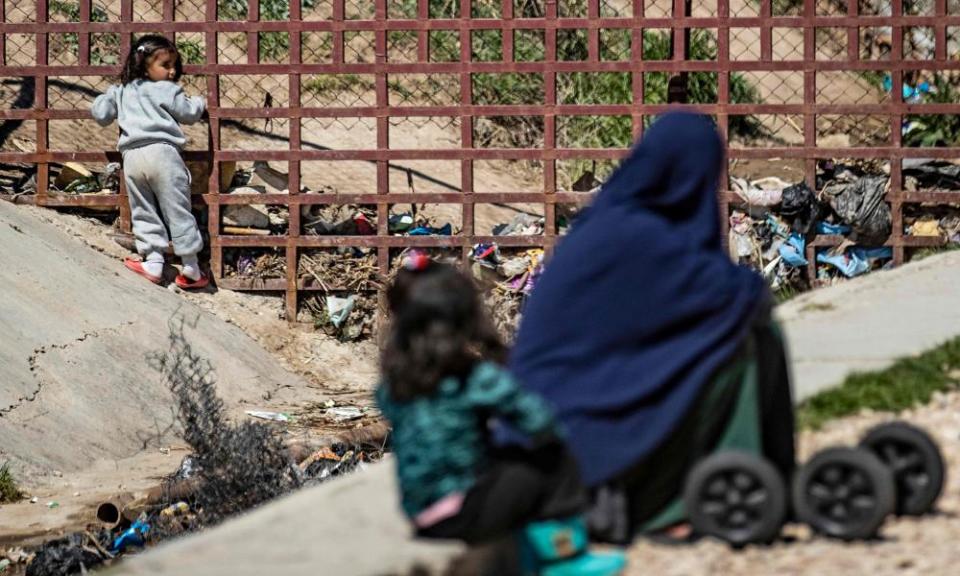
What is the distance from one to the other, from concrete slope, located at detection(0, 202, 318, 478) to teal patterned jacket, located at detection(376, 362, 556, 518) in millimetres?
4258

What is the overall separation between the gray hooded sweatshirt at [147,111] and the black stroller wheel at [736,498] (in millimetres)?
6399

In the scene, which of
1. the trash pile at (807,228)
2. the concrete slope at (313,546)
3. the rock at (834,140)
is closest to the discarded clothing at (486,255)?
the trash pile at (807,228)

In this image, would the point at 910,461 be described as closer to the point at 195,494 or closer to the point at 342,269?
the point at 195,494

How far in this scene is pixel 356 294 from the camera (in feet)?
33.2

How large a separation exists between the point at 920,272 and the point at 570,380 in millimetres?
4115

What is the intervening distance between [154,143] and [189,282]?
0.94 metres

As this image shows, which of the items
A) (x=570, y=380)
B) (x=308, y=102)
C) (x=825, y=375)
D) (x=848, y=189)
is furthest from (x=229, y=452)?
(x=308, y=102)

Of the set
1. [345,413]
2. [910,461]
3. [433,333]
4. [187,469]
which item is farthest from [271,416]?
[433,333]

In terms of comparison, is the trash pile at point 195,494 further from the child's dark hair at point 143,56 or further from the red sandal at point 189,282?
the child's dark hair at point 143,56

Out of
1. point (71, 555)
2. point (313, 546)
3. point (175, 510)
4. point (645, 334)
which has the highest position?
point (645, 334)

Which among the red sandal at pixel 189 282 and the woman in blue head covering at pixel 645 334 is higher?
the red sandal at pixel 189 282

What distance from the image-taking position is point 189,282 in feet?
32.9

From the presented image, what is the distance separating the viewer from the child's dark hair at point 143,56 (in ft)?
31.7

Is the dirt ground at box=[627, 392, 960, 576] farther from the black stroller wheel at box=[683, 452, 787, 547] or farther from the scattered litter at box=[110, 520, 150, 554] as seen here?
the scattered litter at box=[110, 520, 150, 554]
